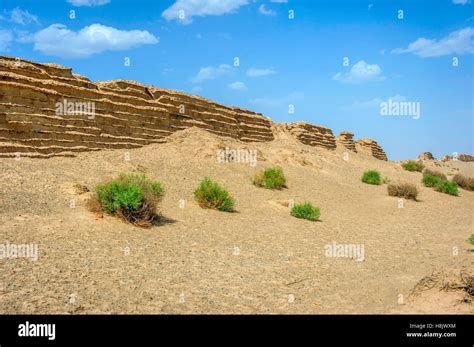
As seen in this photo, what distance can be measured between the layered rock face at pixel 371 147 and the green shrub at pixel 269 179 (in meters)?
31.3

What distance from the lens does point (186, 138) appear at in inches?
803

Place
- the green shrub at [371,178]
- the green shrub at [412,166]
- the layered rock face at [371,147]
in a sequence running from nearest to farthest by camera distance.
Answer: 1. the green shrub at [371,178]
2. the green shrub at [412,166]
3. the layered rock face at [371,147]

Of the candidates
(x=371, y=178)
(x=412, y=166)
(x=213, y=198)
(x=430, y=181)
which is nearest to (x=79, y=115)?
(x=213, y=198)

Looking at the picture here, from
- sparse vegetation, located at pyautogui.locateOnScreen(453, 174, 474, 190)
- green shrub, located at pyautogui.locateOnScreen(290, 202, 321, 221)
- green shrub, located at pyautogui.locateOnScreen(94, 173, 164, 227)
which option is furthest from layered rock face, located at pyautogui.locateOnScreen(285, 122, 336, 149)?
green shrub, located at pyautogui.locateOnScreen(94, 173, 164, 227)

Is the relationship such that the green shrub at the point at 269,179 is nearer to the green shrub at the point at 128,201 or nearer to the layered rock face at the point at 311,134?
the green shrub at the point at 128,201

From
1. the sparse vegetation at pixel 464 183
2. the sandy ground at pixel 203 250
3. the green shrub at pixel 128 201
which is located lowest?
the sandy ground at pixel 203 250

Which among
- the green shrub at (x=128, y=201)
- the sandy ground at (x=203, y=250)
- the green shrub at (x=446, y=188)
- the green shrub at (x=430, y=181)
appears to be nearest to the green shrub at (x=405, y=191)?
the sandy ground at (x=203, y=250)

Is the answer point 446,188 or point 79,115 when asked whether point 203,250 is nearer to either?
point 79,115

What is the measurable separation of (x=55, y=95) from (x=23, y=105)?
1314 mm

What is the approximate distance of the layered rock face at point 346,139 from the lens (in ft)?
137

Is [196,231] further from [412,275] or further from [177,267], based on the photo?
[412,275]

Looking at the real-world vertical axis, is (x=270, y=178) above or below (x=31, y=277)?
above

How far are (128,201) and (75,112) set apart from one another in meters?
7.63
